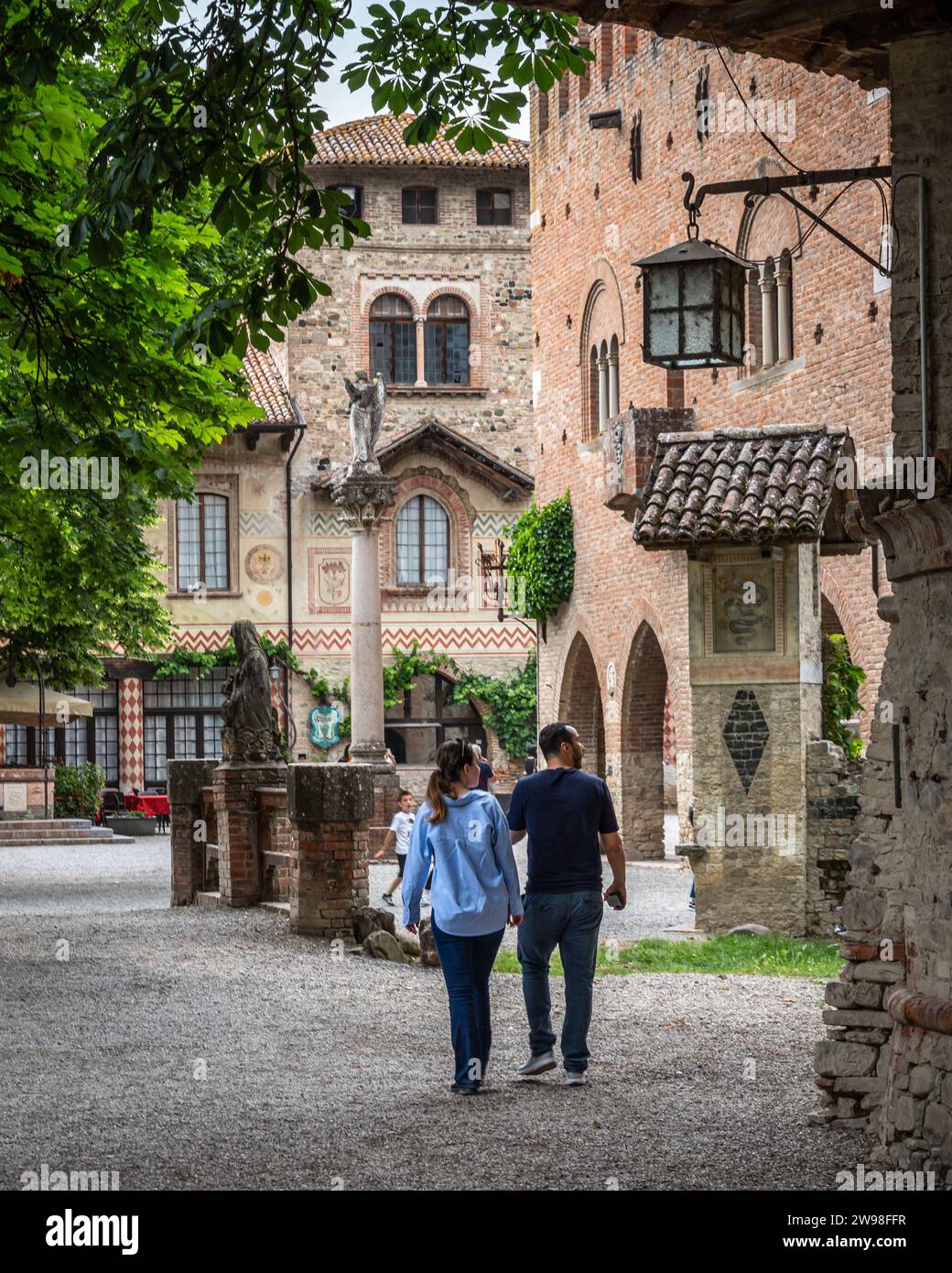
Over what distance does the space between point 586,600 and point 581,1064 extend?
19195 mm

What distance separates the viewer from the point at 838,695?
53.1 feet

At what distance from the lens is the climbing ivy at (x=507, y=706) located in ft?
130

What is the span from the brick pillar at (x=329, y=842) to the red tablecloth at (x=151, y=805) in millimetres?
22223

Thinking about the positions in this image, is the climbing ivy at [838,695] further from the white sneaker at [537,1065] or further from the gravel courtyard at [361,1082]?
the white sneaker at [537,1065]

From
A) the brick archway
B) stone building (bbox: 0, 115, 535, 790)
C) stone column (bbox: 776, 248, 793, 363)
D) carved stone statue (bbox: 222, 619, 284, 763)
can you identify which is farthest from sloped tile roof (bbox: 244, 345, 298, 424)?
carved stone statue (bbox: 222, 619, 284, 763)

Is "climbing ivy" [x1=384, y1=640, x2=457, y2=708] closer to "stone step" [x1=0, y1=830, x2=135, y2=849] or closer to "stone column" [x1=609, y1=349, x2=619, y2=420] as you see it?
"stone step" [x1=0, y1=830, x2=135, y2=849]

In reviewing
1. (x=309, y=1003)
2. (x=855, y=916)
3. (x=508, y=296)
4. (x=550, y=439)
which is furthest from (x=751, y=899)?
(x=508, y=296)

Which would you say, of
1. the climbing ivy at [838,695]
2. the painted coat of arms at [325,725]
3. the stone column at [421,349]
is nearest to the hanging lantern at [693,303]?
the climbing ivy at [838,695]

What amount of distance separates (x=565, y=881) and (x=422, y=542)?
32.6 m

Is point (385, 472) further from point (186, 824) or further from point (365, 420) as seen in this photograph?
point (186, 824)

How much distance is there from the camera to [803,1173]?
6.59m

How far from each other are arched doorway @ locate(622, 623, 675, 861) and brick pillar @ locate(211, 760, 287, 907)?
33.0ft

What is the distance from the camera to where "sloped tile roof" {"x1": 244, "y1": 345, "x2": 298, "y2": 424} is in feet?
129
